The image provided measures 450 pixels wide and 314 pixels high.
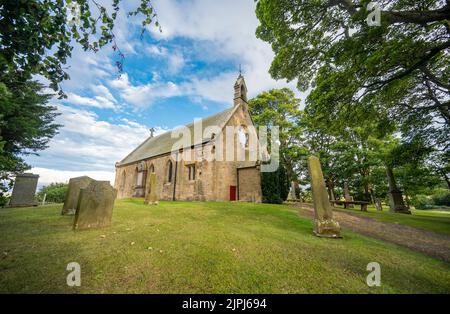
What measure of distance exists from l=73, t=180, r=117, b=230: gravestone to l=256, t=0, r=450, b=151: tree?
9290mm

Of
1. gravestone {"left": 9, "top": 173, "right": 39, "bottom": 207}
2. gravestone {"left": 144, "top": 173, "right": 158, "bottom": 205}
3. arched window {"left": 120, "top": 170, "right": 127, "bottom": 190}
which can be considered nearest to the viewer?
gravestone {"left": 9, "top": 173, "right": 39, "bottom": 207}

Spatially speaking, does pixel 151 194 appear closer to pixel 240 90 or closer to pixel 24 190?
pixel 24 190

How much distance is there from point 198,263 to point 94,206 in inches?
169

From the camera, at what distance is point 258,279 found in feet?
9.61

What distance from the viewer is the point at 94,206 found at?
5.62 metres

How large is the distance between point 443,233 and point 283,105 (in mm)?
20138

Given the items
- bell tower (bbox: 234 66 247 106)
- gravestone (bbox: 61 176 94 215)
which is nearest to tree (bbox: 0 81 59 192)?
gravestone (bbox: 61 176 94 215)

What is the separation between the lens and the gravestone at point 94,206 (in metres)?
5.36

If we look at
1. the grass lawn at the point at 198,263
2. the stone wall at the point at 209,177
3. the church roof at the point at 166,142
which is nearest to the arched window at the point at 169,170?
the stone wall at the point at 209,177

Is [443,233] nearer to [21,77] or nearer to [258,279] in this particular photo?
[258,279]

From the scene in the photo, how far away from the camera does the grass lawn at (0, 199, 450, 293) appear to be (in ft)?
8.80

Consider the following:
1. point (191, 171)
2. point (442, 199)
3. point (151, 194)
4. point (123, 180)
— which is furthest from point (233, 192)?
point (442, 199)

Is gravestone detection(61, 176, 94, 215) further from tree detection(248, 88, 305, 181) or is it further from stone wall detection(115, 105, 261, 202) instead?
tree detection(248, 88, 305, 181)

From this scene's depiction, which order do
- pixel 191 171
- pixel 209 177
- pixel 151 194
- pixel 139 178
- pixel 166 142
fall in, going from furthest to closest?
pixel 166 142, pixel 139 178, pixel 191 171, pixel 209 177, pixel 151 194
